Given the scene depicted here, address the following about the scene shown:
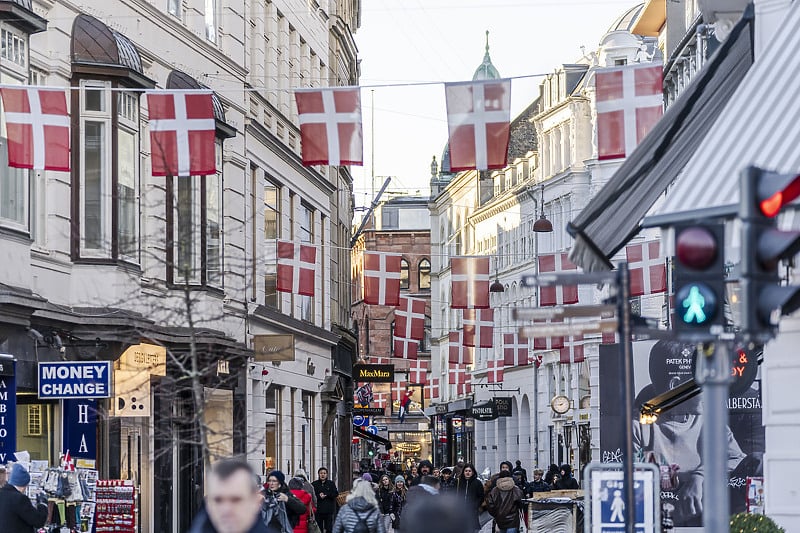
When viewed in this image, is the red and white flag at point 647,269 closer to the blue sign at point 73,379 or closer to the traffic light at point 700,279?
the blue sign at point 73,379

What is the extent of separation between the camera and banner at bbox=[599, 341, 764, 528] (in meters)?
28.6

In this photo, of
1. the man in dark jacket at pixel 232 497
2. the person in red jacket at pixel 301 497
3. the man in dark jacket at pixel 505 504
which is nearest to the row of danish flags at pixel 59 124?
the person in red jacket at pixel 301 497

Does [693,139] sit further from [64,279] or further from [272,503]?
[64,279]

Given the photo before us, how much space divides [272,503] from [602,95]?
6398 millimetres

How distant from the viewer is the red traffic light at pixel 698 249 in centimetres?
905

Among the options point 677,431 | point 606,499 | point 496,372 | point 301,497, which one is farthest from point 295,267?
point 496,372

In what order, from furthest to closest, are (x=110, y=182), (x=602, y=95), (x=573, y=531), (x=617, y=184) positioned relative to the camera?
1. (x=573, y=531)
2. (x=110, y=182)
3. (x=602, y=95)
4. (x=617, y=184)

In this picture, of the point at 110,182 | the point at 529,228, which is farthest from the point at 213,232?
the point at 529,228

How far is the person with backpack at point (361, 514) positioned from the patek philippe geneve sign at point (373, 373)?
36665 millimetres

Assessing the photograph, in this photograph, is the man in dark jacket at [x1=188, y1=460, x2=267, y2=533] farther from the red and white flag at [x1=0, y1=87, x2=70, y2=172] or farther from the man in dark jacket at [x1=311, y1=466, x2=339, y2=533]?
the man in dark jacket at [x1=311, y1=466, x2=339, y2=533]

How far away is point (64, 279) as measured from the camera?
75.0 ft

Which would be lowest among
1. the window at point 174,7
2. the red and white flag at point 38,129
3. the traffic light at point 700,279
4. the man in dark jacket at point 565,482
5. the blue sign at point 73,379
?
the man in dark jacket at point 565,482

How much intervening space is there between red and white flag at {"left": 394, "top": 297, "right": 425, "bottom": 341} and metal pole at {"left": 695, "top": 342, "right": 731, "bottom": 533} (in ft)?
111

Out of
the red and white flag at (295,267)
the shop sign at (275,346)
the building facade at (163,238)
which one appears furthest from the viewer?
the red and white flag at (295,267)
